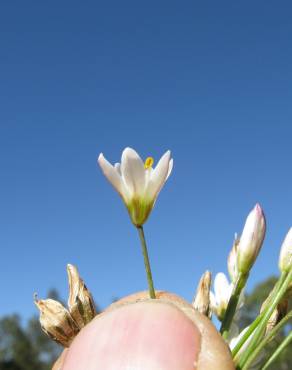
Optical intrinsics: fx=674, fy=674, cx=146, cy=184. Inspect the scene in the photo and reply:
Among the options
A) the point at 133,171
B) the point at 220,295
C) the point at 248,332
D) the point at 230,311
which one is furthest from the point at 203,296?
the point at 133,171

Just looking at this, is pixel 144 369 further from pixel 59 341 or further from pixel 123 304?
pixel 59 341

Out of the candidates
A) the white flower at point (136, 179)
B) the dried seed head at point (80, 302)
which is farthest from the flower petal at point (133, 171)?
the dried seed head at point (80, 302)

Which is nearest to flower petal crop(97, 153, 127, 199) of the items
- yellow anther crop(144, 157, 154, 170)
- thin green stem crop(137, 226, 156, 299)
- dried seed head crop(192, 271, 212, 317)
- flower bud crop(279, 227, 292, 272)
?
yellow anther crop(144, 157, 154, 170)

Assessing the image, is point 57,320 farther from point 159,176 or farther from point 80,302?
point 159,176

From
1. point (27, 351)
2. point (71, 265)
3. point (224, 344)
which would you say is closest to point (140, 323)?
point (224, 344)

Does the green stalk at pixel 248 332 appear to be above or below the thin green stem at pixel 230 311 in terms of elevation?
below

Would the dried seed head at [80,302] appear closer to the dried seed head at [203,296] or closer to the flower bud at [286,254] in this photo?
the dried seed head at [203,296]

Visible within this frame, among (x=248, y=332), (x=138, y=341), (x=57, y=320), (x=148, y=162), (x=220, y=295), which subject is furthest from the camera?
(x=220, y=295)
